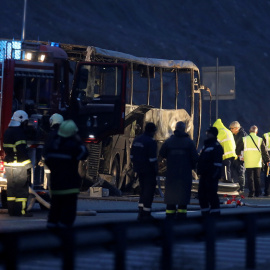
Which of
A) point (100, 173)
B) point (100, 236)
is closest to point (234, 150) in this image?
point (100, 173)

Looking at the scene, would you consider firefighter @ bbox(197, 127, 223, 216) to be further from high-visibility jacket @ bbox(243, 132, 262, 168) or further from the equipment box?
high-visibility jacket @ bbox(243, 132, 262, 168)

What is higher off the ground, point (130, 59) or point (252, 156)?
point (130, 59)

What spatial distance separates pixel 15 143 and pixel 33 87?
95.1 inches

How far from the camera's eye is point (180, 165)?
15.6 meters

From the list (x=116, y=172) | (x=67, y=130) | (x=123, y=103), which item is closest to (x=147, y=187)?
(x=123, y=103)

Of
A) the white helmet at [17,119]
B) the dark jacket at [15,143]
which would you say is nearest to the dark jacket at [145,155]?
the dark jacket at [15,143]

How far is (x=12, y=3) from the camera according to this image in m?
105

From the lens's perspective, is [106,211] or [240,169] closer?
[106,211]

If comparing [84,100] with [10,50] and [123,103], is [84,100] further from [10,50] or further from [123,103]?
[10,50]

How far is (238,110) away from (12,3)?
100ft

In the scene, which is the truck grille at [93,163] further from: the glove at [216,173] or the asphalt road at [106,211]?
the glove at [216,173]

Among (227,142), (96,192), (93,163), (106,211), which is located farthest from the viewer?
(93,163)

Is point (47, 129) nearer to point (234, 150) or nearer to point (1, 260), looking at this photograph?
point (234, 150)

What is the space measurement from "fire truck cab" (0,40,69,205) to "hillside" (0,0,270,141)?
215 feet
